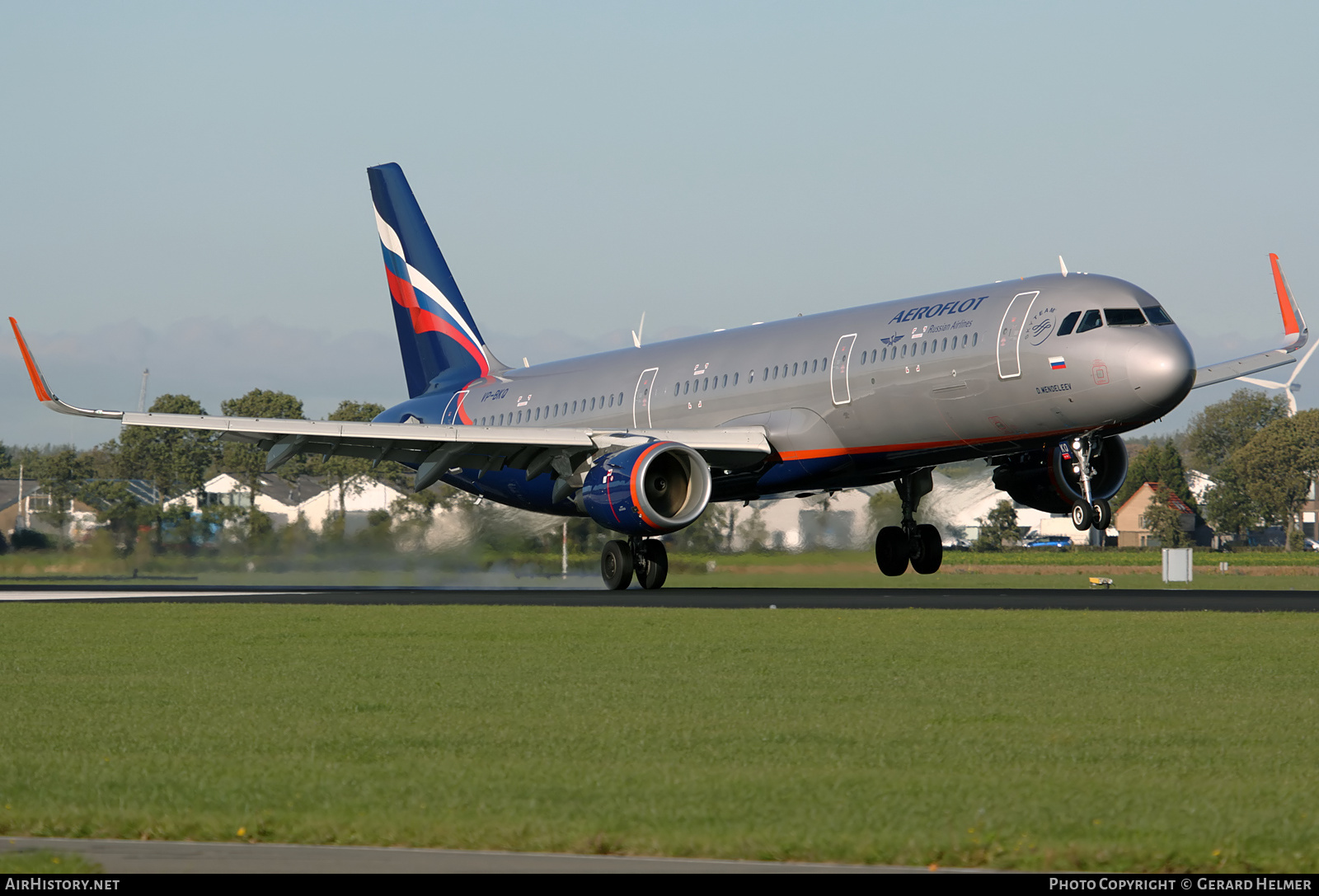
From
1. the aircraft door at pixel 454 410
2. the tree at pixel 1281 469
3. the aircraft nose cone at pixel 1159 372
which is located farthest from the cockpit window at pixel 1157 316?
the tree at pixel 1281 469

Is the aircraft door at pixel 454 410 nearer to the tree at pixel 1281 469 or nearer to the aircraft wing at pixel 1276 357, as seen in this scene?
the aircraft wing at pixel 1276 357

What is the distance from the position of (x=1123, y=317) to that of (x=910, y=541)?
9200 mm

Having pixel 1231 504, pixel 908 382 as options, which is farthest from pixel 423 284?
pixel 1231 504

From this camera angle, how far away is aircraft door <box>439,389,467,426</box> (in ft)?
133

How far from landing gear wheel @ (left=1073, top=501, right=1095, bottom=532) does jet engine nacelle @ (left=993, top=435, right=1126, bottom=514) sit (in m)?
3.86

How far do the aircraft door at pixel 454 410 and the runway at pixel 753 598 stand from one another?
6315 mm

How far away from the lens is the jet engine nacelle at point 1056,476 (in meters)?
31.0

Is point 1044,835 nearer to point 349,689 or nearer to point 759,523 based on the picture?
point 349,689

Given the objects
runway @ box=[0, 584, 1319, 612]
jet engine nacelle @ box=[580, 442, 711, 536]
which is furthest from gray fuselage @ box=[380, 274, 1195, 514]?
runway @ box=[0, 584, 1319, 612]

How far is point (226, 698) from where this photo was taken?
1327cm

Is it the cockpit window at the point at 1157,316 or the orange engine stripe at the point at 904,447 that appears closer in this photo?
the cockpit window at the point at 1157,316

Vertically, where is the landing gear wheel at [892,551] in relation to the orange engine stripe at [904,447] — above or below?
below

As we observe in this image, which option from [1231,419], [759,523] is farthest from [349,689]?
[1231,419]

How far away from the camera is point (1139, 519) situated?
115m
